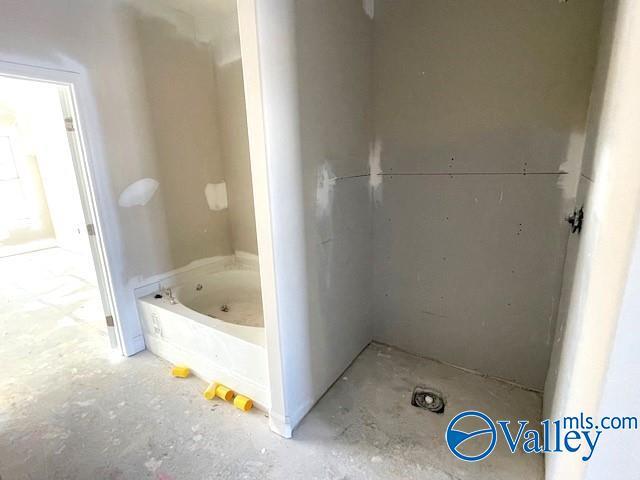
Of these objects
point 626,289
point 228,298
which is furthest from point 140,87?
point 626,289

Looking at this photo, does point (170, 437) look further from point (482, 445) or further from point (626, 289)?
point (626, 289)

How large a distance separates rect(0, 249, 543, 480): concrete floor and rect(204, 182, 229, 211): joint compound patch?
140cm

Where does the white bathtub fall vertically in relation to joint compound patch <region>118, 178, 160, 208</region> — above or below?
below

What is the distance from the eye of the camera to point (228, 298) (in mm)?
2850

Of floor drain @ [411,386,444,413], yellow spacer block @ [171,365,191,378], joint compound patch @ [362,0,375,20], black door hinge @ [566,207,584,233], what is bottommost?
floor drain @ [411,386,444,413]

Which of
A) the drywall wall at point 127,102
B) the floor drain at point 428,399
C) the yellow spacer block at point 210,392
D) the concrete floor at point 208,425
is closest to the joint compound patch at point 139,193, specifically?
the drywall wall at point 127,102

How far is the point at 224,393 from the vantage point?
5.97 ft

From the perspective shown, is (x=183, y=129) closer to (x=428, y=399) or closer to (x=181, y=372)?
(x=181, y=372)

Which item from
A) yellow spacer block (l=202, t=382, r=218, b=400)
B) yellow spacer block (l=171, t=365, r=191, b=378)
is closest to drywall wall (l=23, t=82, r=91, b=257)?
yellow spacer block (l=171, t=365, r=191, b=378)

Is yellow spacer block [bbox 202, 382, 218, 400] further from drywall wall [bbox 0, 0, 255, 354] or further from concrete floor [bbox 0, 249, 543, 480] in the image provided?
drywall wall [bbox 0, 0, 255, 354]

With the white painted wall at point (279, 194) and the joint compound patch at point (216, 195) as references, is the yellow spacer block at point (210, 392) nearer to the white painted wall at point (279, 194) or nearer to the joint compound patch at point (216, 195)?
the white painted wall at point (279, 194)

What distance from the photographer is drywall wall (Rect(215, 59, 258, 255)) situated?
265cm

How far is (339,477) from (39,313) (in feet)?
10.9

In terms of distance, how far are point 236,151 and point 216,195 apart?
458 millimetres
